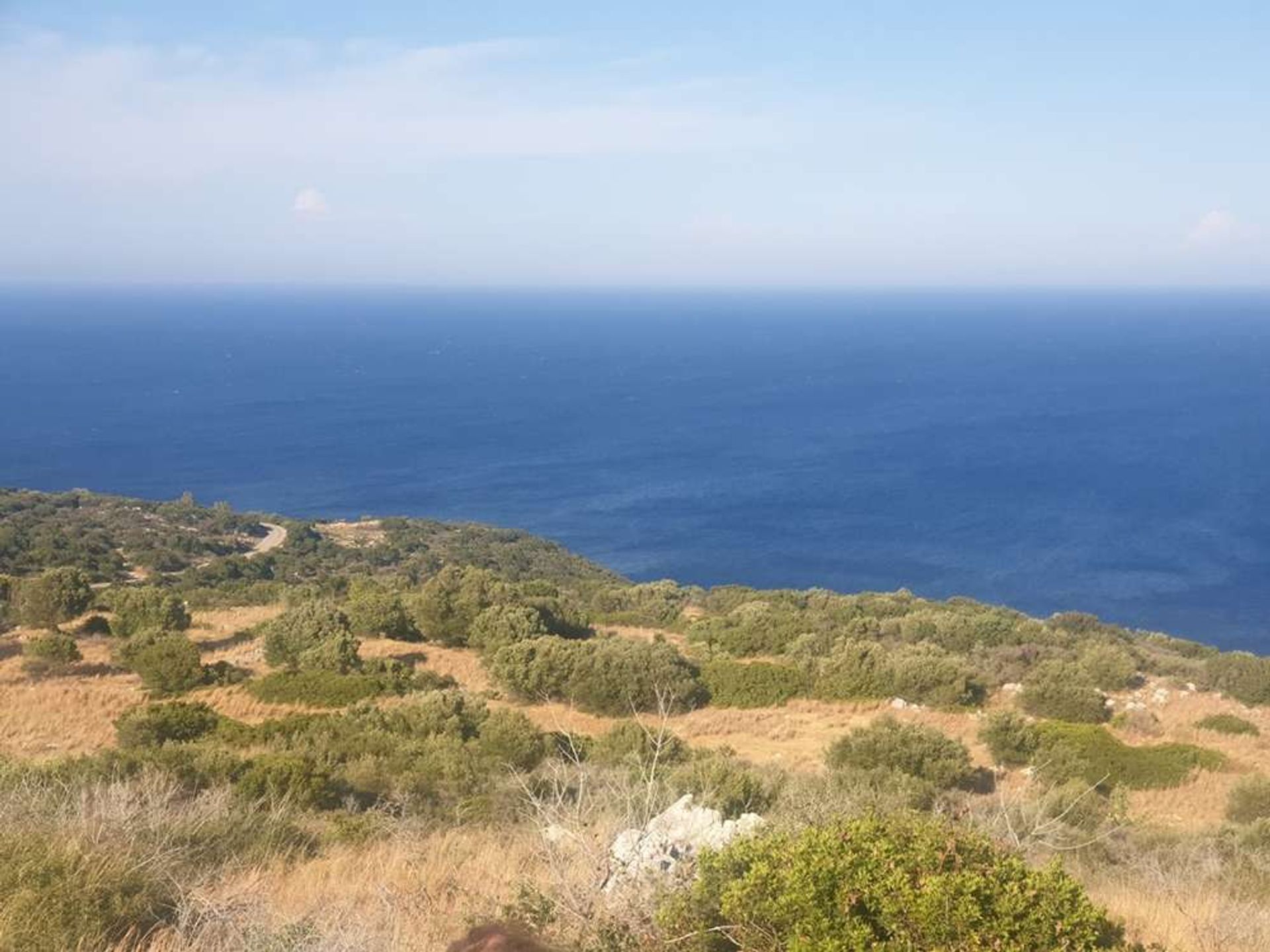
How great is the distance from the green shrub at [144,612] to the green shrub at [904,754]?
11293 mm

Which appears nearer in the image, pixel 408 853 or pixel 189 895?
pixel 189 895

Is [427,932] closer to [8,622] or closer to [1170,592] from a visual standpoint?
[8,622]

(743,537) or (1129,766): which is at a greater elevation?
(1129,766)

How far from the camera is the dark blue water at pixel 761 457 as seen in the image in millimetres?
53844

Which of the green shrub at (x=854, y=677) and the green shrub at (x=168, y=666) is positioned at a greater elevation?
the green shrub at (x=168, y=666)

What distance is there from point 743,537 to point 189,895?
5579cm

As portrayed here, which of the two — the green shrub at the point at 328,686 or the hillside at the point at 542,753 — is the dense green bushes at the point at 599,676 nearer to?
the hillside at the point at 542,753

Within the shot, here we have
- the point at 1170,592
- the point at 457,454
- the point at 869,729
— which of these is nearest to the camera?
the point at 869,729

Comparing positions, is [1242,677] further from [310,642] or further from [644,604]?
[310,642]

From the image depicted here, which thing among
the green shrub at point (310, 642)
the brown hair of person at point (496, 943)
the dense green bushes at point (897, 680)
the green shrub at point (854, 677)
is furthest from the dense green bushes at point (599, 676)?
the brown hair of person at point (496, 943)

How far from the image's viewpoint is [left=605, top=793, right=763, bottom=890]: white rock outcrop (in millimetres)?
4203

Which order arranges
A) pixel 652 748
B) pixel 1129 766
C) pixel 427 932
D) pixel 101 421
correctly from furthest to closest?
1. pixel 101 421
2. pixel 1129 766
3. pixel 652 748
4. pixel 427 932

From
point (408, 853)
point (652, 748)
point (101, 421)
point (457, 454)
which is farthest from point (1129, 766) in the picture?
point (101, 421)

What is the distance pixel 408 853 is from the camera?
5.10 m
